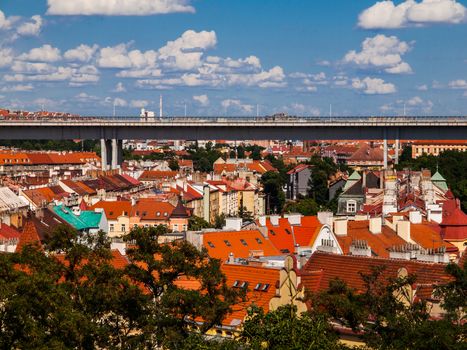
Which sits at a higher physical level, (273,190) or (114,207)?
(114,207)

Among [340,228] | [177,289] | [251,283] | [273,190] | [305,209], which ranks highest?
[177,289]

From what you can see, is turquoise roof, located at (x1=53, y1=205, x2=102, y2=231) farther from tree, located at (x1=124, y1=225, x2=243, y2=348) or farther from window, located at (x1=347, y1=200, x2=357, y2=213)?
tree, located at (x1=124, y1=225, x2=243, y2=348)

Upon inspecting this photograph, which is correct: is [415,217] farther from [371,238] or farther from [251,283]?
[251,283]

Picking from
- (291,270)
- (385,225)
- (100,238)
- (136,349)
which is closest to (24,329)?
(136,349)

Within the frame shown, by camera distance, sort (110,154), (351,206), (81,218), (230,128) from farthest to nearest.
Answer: (110,154) < (230,128) < (351,206) < (81,218)

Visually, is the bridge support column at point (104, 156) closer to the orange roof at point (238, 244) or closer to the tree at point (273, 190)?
the tree at point (273, 190)

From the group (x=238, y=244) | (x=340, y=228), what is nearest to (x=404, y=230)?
(x=340, y=228)

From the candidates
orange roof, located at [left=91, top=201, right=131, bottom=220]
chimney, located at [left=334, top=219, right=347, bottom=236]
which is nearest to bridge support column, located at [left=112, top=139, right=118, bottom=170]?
orange roof, located at [left=91, top=201, right=131, bottom=220]
